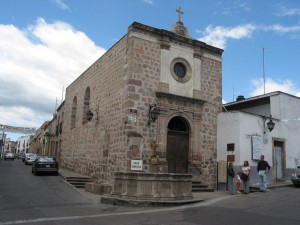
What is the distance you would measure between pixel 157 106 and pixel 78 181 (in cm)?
603

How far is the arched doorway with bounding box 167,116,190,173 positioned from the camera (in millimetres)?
16609

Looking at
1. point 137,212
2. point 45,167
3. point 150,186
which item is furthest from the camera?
point 45,167

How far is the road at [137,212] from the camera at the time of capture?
8.40 metres

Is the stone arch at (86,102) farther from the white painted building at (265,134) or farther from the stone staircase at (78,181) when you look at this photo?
the white painted building at (265,134)

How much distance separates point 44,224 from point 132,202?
3.78m

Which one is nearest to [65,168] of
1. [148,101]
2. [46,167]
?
[46,167]

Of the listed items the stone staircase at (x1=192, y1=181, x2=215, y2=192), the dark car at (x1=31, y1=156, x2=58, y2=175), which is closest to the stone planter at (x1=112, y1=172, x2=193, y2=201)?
the stone staircase at (x1=192, y1=181, x2=215, y2=192)

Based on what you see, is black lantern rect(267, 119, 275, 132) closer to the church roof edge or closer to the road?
the church roof edge

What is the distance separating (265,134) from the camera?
1839cm

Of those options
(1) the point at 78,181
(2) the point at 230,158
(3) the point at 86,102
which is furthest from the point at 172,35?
(1) the point at 78,181

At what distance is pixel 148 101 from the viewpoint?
16.1m

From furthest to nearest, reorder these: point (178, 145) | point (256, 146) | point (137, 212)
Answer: point (256, 146) < point (178, 145) < point (137, 212)

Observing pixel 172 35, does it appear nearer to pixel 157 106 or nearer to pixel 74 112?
pixel 157 106

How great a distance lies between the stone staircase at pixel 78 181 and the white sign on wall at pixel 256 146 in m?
8.76
